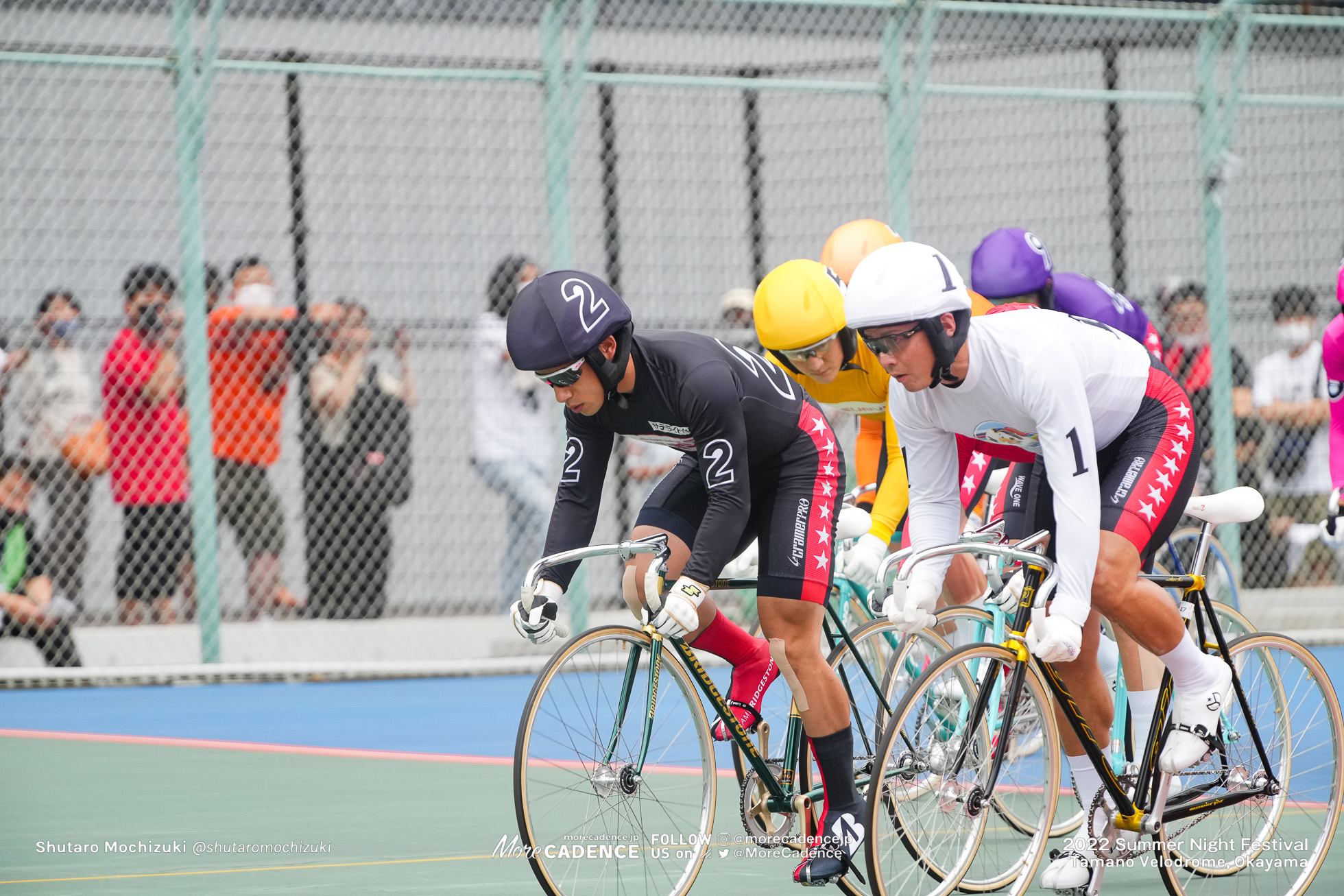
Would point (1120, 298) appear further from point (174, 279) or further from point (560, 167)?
point (174, 279)

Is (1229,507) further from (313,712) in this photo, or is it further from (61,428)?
(61,428)

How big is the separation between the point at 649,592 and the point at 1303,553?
8089 mm

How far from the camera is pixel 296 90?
33.4 feet

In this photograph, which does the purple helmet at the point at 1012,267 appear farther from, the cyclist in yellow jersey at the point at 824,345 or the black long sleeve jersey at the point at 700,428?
the black long sleeve jersey at the point at 700,428

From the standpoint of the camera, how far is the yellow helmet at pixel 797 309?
5.50m

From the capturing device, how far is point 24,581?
32.8 feet

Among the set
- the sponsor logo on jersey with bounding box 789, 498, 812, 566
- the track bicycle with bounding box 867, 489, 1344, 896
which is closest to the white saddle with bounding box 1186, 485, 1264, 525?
the track bicycle with bounding box 867, 489, 1344, 896

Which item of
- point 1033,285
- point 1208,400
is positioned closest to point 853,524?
point 1033,285

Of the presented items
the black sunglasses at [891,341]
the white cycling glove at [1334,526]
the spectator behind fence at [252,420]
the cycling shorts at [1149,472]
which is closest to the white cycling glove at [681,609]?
the black sunglasses at [891,341]

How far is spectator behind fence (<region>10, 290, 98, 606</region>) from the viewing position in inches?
394

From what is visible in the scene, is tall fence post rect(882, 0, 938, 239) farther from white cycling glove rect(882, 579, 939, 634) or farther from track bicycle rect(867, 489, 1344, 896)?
white cycling glove rect(882, 579, 939, 634)

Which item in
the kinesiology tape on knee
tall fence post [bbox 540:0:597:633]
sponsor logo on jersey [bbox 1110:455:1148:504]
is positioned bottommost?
the kinesiology tape on knee

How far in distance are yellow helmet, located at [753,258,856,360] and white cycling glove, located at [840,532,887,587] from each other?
2.06 feet

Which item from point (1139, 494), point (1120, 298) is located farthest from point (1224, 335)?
point (1139, 494)
